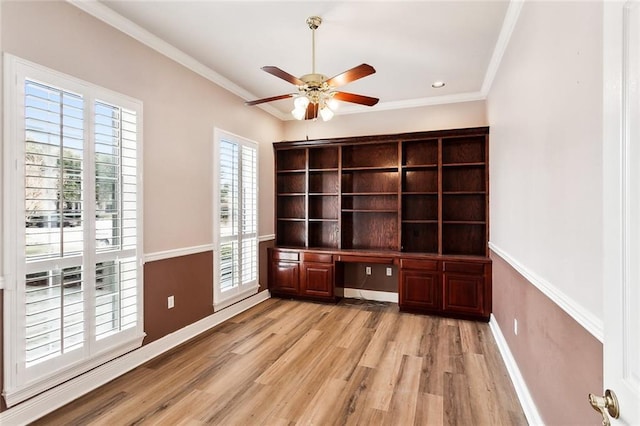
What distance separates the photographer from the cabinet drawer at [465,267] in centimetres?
389

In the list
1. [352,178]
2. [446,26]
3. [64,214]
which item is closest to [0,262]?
[64,214]

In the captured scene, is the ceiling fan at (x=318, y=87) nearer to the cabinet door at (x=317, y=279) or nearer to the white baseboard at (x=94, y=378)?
the cabinet door at (x=317, y=279)

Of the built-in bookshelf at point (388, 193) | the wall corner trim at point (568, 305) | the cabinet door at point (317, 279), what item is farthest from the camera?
the cabinet door at point (317, 279)

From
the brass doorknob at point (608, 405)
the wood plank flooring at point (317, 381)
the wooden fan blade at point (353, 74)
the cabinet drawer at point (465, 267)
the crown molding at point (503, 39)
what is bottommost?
the wood plank flooring at point (317, 381)

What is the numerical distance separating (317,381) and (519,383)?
5.10 ft

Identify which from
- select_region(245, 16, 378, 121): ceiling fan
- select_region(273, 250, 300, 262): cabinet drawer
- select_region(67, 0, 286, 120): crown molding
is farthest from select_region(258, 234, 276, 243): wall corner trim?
select_region(245, 16, 378, 121): ceiling fan

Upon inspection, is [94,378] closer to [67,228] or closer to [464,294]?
[67,228]

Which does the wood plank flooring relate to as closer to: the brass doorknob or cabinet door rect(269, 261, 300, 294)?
cabinet door rect(269, 261, 300, 294)

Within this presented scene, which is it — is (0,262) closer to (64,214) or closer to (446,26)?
(64,214)

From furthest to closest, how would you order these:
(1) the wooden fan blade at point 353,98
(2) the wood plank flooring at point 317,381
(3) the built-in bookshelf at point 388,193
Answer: (3) the built-in bookshelf at point 388,193 → (1) the wooden fan blade at point 353,98 → (2) the wood plank flooring at point 317,381

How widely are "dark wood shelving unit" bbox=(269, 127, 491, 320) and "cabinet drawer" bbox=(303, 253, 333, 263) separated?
0.02m

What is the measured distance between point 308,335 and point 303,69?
310 cm

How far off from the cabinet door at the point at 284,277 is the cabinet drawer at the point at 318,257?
20 cm

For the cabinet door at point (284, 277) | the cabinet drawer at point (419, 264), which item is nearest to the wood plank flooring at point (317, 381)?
the cabinet drawer at point (419, 264)
